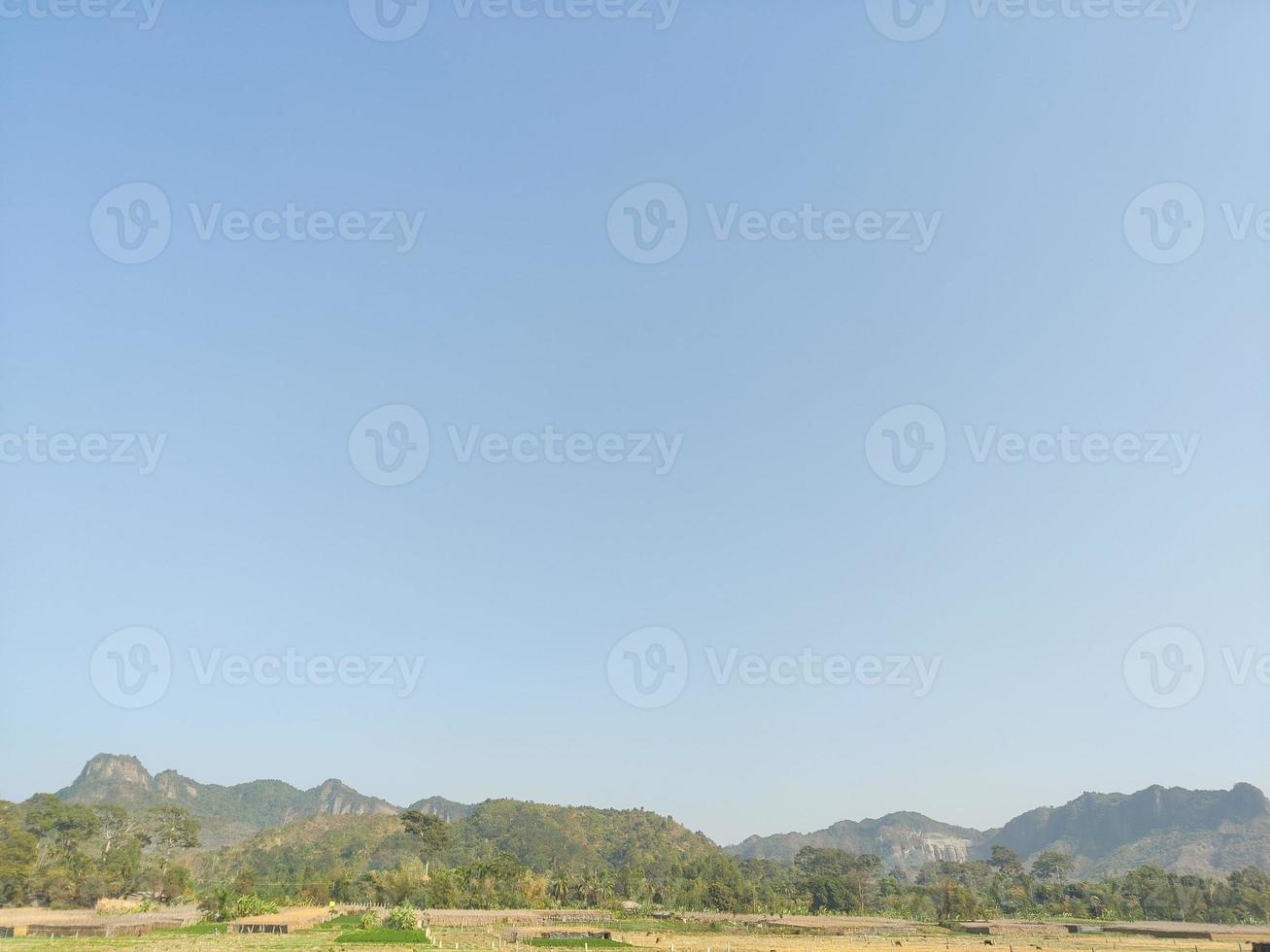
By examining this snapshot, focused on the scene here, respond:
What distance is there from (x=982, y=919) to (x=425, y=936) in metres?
79.6

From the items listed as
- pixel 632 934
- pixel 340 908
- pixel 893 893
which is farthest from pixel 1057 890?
pixel 340 908

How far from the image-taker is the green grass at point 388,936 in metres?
58.0

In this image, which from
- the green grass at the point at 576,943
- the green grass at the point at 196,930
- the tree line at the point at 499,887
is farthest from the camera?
the tree line at the point at 499,887

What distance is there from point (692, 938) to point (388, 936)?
2609 cm

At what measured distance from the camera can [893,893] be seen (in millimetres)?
140875

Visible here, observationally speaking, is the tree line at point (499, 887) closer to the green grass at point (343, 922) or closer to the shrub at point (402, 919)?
the green grass at point (343, 922)

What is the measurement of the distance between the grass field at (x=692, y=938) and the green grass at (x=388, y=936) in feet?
0.23

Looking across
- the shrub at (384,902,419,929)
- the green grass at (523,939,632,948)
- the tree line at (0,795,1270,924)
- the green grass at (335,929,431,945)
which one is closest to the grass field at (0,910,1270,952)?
the green grass at (335,929,431,945)

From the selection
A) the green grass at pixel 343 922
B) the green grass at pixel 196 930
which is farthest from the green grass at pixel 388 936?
the green grass at pixel 343 922

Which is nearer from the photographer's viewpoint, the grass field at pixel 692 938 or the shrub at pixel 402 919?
the grass field at pixel 692 938

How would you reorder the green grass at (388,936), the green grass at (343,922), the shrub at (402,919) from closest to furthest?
1. the green grass at (388,936)
2. the shrub at (402,919)
3. the green grass at (343,922)

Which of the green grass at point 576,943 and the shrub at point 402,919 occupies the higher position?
the shrub at point 402,919

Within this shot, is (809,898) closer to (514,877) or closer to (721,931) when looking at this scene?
(514,877)

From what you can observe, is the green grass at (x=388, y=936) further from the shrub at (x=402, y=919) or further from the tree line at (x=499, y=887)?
the tree line at (x=499, y=887)
